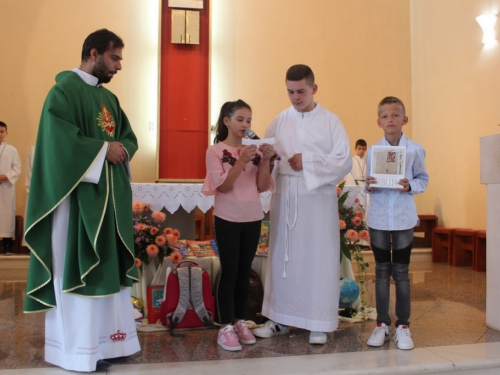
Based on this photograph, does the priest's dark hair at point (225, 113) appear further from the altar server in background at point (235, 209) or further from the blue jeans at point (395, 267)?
the blue jeans at point (395, 267)

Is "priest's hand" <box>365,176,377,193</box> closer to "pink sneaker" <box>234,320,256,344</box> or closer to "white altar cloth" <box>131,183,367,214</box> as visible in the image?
"pink sneaker" <box>234,320,256,344</box>

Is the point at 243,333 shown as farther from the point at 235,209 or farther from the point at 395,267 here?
the point at 395,267

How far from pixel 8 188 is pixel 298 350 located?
5.31 metres

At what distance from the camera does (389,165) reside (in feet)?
10.2

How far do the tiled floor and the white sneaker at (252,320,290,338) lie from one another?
6cm

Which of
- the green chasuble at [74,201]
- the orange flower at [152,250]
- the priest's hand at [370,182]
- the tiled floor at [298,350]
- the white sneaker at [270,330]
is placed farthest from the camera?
the orange flower at [152,250]

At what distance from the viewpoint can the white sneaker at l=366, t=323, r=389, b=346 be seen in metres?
3.13

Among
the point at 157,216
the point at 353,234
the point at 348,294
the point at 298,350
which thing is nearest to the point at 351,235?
the point at 353,234

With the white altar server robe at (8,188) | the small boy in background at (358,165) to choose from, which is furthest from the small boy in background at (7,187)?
the small boy in background at (358,165)

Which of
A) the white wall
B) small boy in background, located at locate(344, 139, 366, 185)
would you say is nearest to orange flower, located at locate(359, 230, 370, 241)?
the white wall

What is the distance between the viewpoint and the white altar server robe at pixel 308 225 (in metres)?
3.19

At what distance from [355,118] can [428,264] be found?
2.65 metres

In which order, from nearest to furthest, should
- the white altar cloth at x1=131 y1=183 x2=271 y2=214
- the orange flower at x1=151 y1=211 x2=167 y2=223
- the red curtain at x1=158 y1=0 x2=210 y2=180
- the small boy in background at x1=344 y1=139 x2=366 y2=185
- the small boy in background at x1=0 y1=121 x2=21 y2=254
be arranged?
the orange flower at x1=151 y1=211 x2=167 y2=223
the white altar cloth at x1=131 y1=183 x2=271 y2=214
the small boy in background at x1=0 y1=121 x2=21 y2=254
the red curtain at x1=158 y1=0 x2=210 y2=180
the small boy in background at x1=344 y1=139 x2=366 y2=185

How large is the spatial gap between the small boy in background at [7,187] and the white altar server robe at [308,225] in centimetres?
479
